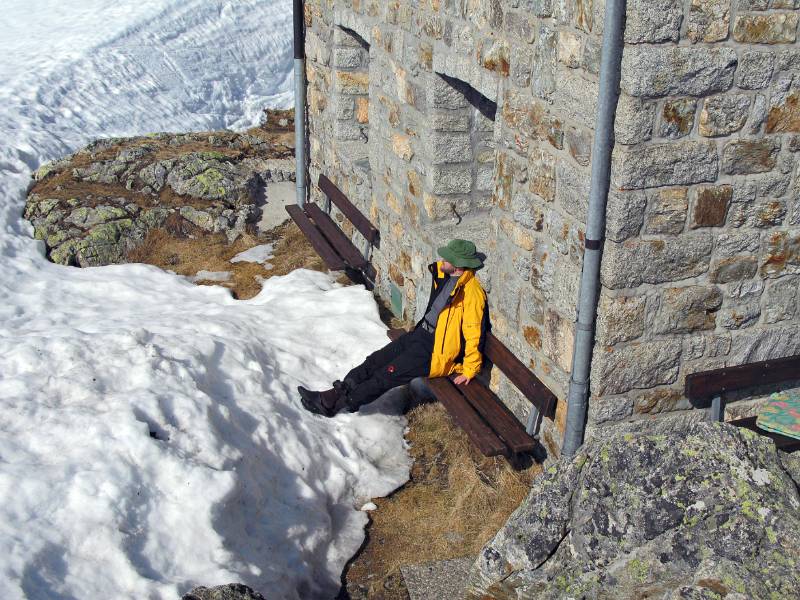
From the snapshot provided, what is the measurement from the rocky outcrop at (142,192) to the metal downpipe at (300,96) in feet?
2.28

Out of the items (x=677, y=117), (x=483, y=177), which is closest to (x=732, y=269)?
(x=677, y=117)

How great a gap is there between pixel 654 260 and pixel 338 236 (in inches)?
176

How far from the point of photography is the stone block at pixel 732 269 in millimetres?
4676

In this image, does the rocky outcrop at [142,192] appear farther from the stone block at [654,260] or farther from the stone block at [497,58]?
the stone block at [654,260]

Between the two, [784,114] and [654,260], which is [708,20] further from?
[654,260]

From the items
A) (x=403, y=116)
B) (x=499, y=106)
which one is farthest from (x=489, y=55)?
(x=403, y=116)

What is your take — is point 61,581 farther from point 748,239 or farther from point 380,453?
point 748,239

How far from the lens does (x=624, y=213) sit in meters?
4.34

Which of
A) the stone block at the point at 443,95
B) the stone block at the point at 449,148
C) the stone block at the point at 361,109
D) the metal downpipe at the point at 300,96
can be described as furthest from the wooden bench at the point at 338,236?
the stone block at the point at 443,95

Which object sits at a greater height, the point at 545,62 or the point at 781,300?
the point at 545,62

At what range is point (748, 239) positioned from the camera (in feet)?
15.3

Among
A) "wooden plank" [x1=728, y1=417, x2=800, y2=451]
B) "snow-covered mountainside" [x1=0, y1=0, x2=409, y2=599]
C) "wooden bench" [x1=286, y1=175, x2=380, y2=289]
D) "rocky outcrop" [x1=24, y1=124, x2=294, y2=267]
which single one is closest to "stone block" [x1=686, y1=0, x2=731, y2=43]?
"wooden plank" [x1=728, y1=417, x2=800, y2=451]

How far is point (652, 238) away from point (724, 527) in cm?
171

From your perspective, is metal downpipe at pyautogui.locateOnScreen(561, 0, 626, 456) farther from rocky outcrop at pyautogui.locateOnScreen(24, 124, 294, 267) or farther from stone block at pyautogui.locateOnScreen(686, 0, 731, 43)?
rocky outcrop at pyautogui.locateOnScreen(24, 124, 294, 267)
